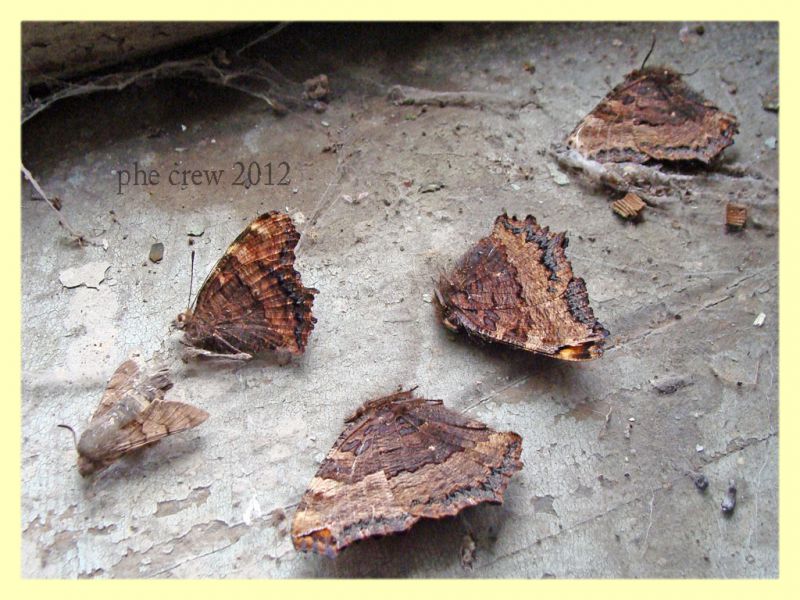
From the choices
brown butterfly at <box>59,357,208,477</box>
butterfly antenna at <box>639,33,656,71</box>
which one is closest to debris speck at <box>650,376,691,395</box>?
butterfly antenna at <box>639,33,656,71</box>

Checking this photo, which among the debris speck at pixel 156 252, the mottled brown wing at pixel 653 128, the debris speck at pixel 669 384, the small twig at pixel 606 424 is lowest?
the small twig at pixel 606 424

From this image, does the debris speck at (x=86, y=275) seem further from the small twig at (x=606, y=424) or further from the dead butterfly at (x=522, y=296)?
the small twig at (x=606, y=424)

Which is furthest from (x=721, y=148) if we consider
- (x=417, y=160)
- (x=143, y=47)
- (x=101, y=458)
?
(x=101, y=458)

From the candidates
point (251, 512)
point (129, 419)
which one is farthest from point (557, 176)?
point (129, 419)

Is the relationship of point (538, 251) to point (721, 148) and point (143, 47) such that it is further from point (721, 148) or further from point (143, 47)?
point (143, 47)

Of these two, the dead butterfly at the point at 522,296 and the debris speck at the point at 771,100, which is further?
the debris speck at the point at 771,100

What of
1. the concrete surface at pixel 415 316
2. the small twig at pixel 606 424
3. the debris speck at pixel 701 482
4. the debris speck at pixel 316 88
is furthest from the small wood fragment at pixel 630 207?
the debris speck at pixel 316 88

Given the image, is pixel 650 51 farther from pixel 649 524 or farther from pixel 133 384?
pixel 133 384
